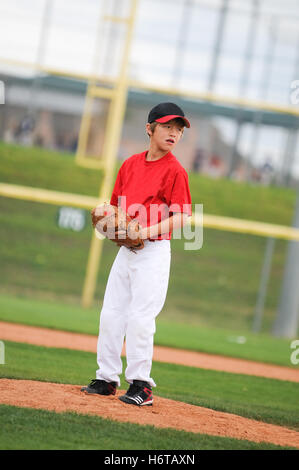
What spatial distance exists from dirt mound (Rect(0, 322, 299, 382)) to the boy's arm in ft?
11.0

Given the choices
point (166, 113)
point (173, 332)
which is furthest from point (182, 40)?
point (166, 113)

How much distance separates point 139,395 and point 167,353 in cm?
390

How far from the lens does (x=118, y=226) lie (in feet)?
13.7

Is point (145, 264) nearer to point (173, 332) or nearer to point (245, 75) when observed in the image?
point (173, 332)

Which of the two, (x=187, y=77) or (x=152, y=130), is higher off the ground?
(x=187, y=77)

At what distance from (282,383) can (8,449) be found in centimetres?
432

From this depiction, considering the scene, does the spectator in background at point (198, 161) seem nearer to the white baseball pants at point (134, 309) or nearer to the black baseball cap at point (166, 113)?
the black baseball cap at point (166, 113)

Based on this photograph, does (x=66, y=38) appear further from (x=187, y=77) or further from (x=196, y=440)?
(x=196, y=440)

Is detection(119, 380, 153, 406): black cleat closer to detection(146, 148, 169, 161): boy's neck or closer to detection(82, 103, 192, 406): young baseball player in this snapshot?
detection(82, 103, 192, 406): young baseball player

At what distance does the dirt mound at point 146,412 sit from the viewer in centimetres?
384

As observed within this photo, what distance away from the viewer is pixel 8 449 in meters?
3.04

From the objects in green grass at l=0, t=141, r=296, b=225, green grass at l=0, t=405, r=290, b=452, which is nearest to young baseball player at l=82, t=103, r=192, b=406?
green grass at l=0, t=405, r=290, b=452

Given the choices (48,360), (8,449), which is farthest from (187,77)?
(8,449)

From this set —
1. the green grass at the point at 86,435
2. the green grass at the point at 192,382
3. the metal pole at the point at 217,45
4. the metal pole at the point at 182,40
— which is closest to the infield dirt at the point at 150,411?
the green grass at the point at 86,435
